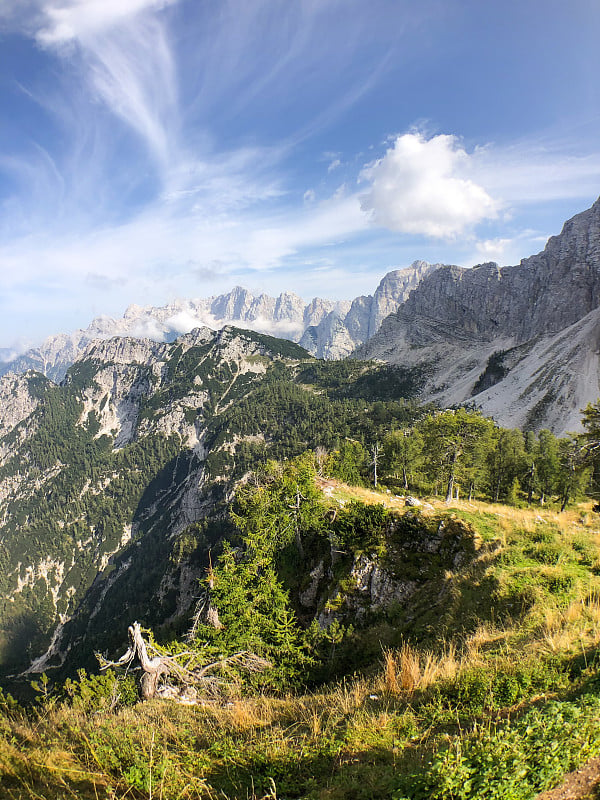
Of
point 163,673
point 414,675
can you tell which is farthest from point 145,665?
point 414,675

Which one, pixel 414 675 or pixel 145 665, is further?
pixel 145 665

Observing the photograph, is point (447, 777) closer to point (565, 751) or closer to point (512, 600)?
point (565, 751)

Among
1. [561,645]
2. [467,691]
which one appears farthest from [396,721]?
[561,645]

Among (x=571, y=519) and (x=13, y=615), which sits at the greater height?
(x=571, y=519)

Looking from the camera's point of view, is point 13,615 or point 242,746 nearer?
point 242,746

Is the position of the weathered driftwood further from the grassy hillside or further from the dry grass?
the dry grass

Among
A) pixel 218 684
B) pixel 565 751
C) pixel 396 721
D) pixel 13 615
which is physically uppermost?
pixel 565 751

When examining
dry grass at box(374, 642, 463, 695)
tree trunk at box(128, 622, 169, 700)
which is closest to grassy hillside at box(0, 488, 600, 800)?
dry grass at box(374, 642, 463, 695)

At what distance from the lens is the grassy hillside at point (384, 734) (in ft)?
15.5

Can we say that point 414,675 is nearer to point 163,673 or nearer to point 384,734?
point 384,734

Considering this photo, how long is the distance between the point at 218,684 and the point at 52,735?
6057 mm

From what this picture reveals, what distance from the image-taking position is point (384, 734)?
6734mm

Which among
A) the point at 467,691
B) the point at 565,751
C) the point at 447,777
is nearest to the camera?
the point at 447,777

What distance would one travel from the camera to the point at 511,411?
449ft
